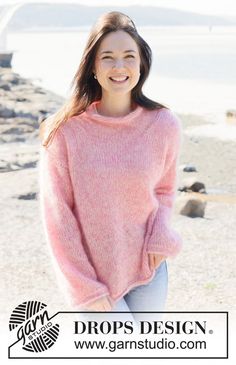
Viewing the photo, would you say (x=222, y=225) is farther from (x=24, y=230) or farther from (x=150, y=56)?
(x=150, y=56)

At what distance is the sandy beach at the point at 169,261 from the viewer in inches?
181

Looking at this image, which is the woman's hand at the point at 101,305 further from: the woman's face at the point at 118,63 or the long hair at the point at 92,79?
the woman's face at the point at 118,63

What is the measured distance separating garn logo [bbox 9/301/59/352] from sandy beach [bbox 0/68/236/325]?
1155 millimetres

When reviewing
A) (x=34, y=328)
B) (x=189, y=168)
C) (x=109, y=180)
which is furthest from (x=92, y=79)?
(x=189, y=168)

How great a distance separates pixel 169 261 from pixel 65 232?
10.6 ft

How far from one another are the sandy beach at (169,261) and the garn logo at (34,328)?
3.79 ft

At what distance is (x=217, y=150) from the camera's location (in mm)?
12906

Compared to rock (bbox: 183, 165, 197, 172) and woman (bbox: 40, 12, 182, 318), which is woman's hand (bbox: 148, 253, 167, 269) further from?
rock (bbox: 183, 165, 197, 172)

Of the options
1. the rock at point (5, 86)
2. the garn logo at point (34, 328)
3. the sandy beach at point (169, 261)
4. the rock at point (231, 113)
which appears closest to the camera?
the garn logo at point (34, 328)

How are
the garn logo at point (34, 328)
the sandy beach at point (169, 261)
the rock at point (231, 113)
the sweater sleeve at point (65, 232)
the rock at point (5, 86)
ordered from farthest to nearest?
the rock at point (5, 86), the rock at point (231, 113), the sandy beach at point (169, 261), the garn logo at point (34, 328), the sweater sleeve at point (65, 232)

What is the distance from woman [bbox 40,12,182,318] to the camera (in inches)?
84.7

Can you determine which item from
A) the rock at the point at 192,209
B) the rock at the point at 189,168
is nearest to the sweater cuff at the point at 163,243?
the rock at the point at 192,209

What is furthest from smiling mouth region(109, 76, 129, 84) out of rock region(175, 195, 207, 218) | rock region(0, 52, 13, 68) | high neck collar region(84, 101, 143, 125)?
rock region(0, 52, 13, 68)

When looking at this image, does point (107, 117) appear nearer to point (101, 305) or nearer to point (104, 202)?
point (104, 202)
